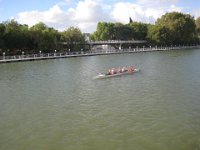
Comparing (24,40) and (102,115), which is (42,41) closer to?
(24,40)

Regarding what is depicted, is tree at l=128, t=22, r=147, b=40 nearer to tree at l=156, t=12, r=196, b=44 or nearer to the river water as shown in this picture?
tree at l=156, t=12, r=196, b=44

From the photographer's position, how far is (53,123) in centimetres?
2425

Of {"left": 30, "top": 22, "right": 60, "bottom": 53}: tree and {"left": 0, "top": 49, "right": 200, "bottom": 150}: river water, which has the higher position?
{"left": 30, "top": 22, "right": 60, "bottom": 53}: tree

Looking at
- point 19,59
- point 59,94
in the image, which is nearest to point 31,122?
point 59,94

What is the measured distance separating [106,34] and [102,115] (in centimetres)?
11389

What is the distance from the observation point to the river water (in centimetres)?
2041

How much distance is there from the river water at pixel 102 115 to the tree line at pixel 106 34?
51.7 meters

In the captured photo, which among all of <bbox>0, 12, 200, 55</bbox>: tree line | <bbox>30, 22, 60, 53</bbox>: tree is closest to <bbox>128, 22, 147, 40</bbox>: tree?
<bbox>0, 12, 200, 55</bbox>: tree line

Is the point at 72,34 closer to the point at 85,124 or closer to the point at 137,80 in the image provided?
the point at 137,80

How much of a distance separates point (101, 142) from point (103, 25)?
11873 cm

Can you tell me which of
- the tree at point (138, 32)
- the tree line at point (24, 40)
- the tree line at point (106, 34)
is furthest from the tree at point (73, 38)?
the tree at point (138, 32)

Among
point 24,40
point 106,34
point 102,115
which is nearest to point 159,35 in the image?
point 106,34

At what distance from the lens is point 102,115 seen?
25.7 metres

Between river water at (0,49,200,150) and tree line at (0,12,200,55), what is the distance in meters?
51.7
